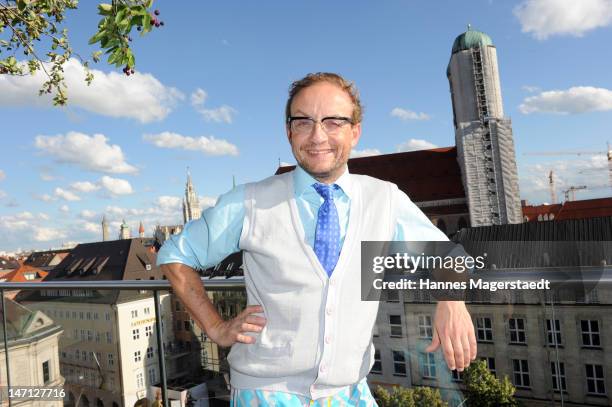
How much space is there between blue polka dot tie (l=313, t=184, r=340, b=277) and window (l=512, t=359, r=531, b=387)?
0.96 meters

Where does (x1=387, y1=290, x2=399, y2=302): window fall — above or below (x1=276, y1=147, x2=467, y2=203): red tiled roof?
below

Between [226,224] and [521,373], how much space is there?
4.53ft

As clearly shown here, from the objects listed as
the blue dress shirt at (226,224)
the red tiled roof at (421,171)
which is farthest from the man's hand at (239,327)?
the red tiled roof at (421,171)

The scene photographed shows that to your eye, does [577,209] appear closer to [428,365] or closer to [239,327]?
[428,365]

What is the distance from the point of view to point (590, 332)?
203cm

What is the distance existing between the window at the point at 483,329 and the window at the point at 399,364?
0.36 m

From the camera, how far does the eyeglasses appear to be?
6.11ft

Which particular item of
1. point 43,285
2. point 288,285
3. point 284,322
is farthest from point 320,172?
point 43,285

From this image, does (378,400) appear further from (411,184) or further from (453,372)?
(411,184)

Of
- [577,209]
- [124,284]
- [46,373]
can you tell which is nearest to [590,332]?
[124,284]

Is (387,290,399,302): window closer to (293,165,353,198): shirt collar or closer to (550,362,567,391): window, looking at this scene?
(293,165,353,198): shirt collar

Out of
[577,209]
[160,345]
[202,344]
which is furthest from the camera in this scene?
[577,209]

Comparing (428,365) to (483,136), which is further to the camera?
(483,136)

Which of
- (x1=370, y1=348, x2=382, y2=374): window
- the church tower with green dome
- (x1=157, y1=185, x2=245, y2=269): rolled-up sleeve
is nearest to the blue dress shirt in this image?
(x1=157, y1=185, x2=245, y2=269): rolled-up sleeve
